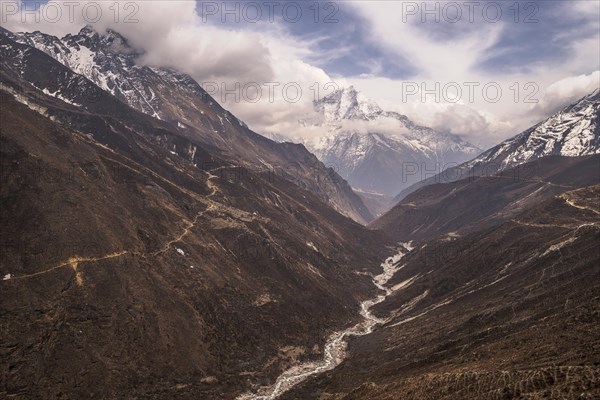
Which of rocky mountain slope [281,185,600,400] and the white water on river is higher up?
rocky mountain slope [281,185,600,400]

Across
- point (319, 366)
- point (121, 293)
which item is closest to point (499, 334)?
point (319, 366)

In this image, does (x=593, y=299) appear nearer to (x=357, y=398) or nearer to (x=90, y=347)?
(x=357, y=398)

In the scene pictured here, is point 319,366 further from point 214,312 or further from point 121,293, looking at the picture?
point 121,293

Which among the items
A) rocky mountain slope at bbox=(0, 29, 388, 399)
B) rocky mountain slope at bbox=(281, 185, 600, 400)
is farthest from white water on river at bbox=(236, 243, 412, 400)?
rocky mountain slope at bbox=(281, 185, 600, 400)

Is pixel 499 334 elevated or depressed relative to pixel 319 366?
elevated

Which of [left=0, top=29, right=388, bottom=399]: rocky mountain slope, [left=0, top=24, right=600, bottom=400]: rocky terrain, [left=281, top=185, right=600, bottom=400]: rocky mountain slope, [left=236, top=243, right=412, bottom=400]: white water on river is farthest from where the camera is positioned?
[left=236, top=243, right=412, bottom=400]: white water on river

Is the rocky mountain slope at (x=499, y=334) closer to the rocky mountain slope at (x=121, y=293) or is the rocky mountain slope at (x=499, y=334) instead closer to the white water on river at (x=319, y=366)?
the white water on river at (x=319, y=366)

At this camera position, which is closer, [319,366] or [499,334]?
[499,334]

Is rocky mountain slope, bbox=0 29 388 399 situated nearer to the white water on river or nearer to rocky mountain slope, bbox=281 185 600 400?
the white water on river

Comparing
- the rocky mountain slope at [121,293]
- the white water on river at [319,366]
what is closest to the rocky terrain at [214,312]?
the rocky mountain slope at [121,293]

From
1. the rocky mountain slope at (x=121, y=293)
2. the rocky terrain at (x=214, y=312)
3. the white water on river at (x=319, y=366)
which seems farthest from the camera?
the white water on river at (x=319, y=366)
